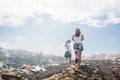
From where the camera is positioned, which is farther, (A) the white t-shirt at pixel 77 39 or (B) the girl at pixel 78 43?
(A) the white t-shirt at pixel 77 39

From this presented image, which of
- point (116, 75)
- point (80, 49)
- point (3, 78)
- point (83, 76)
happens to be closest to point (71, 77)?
point (83, 76)

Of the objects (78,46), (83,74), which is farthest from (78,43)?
(83,74)

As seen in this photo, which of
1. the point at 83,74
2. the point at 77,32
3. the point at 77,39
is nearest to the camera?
the point at 83,74

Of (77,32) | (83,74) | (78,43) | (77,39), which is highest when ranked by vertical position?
(77,32)

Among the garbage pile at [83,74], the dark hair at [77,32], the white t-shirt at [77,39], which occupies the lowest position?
the garbage pile at [83,74]

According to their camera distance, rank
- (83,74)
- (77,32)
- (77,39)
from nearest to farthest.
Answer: (83,74), (77,32), (77,39)

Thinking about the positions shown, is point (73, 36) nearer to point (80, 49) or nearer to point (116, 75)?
point (80, 49)

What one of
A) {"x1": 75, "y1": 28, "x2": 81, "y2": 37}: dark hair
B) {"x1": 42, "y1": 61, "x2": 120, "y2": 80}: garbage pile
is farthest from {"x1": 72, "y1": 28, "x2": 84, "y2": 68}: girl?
{"x1": 42, "y1": 61, "x2": 120, "y2": 80}: garbage pile

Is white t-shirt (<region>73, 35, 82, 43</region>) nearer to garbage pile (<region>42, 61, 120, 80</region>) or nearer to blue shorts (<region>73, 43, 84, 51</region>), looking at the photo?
blue shorts (<region>73, 43, 84, 51</region>)

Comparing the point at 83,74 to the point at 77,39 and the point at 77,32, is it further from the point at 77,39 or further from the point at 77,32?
the point at 77,32

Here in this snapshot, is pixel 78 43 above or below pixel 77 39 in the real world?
below

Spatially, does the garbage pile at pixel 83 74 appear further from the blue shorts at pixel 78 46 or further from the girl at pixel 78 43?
the blue shorts at pixel 78 46

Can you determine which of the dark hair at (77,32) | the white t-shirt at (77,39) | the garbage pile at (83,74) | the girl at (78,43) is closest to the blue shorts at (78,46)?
the girl at (78,43)

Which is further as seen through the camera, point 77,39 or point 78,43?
point 77,39
